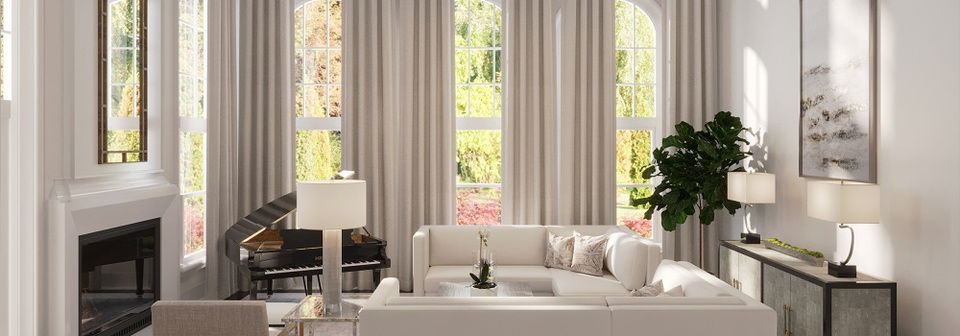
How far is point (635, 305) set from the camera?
3484 mm

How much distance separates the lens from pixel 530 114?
7.30 meters

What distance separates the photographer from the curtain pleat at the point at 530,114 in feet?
23.7

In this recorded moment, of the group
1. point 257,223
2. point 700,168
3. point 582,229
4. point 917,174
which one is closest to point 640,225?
point 582,229

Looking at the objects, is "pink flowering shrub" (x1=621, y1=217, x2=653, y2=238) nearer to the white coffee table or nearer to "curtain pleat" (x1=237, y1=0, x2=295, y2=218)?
the white coffee table

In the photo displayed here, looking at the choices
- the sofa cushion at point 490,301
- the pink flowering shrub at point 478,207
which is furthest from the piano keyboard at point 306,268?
the sofa cushion at point 490,301

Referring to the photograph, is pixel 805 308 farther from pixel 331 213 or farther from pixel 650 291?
pixel 331 213

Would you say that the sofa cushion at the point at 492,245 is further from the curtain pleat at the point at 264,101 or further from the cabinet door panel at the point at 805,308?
the cabinet door panel at the point at 805,308

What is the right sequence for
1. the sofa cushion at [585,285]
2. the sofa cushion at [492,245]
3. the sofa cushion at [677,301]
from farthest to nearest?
the sofa cushion at [492,245]
the sofa cushion at [585,285]
the sofa cushion at [677,301]

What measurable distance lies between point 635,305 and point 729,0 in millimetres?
4664

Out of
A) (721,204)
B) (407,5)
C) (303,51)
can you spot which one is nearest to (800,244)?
(721,204)

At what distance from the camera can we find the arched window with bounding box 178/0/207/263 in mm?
6273

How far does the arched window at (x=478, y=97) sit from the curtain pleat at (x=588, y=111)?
0.73m

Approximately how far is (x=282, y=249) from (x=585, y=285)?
260 centimetres

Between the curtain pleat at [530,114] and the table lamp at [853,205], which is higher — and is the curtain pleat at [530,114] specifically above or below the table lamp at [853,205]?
above
